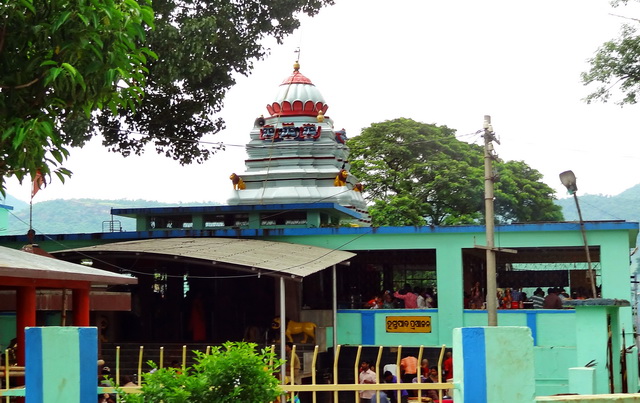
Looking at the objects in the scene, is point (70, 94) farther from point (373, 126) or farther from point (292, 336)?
point (373, 126)

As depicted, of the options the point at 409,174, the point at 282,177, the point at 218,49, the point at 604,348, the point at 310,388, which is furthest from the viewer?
the point at 409,174

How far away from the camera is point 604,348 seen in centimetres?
1438

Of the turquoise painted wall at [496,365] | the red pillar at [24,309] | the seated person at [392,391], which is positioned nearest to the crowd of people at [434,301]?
the seated person at [392,391]

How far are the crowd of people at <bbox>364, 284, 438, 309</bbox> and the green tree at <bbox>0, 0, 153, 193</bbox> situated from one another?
14518 mm

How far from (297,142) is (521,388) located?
94.6 feet

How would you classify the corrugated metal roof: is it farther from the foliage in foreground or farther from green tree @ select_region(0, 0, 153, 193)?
the foliage in foreground

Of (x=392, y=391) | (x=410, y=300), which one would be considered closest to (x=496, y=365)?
(x=392, y=391)

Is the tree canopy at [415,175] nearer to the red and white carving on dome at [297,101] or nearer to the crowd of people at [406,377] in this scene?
the red and white carving on dome at [297,101]

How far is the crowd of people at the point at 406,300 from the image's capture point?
80.1 ft

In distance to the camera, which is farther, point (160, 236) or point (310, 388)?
point (160, 236)

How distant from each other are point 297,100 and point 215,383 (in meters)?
29.4

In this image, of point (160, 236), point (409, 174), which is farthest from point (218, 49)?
point (409, 174)

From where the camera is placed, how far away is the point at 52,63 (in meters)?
10.0

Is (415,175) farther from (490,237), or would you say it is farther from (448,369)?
(448,369)
